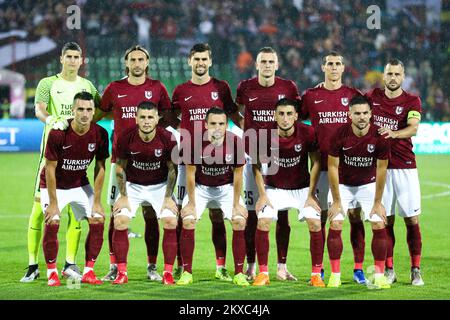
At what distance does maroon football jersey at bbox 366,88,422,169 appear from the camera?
300 inches

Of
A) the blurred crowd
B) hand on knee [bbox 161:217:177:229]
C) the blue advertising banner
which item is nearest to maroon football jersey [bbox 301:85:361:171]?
hand on knee [bbox 161:217:177:229]

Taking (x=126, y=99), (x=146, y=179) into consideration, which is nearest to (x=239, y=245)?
(x=146, y=179)

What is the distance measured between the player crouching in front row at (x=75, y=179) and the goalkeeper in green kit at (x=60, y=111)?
305mm

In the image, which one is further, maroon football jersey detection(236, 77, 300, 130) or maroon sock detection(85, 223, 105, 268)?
maroon football jersey detection(236, 77, 300, 130)

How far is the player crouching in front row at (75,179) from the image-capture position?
7266mm

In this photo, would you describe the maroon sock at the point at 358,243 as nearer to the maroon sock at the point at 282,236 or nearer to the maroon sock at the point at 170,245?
the maroon sock at the point at 282,236

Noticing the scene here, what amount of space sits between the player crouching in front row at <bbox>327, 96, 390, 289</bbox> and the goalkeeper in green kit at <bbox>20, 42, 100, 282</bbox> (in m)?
2.08

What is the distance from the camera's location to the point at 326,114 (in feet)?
24.9

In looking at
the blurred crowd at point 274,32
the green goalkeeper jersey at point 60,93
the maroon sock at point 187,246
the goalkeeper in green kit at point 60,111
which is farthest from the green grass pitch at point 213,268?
the blurred crowd at point 274,32

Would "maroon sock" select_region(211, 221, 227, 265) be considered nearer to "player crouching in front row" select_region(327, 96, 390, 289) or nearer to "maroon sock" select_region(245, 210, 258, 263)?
"maroon sock" select_region(245, 210, 258, 263)

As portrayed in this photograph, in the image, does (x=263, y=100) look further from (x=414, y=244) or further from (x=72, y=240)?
(x=72, y=240)
